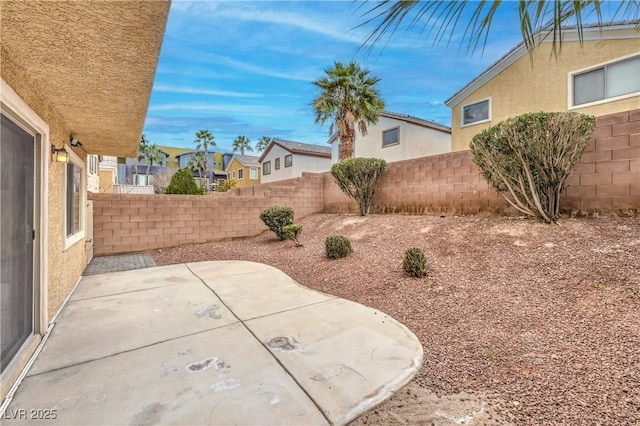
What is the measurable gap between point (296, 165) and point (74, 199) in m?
17.5

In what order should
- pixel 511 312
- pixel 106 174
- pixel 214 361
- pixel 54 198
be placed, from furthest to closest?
1. pixel 106 174
2. pixel 54 198
3. pixel 511 312
4. pixel 214 361

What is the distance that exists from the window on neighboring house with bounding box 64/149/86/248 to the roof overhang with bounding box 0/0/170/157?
5.03 feet

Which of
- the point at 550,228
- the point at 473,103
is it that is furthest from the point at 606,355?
the point at 473,103

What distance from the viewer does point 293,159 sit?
22.4m

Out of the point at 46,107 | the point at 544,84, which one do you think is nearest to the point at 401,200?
the point at 544,84

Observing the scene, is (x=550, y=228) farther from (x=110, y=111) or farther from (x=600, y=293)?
(x=110, y=111)

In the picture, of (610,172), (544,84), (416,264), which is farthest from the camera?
(544,84)

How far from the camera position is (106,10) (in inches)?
69.8

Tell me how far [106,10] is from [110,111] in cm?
259

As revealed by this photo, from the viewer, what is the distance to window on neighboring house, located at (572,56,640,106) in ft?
27.8

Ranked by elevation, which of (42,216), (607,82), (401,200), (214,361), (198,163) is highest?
(198,163)

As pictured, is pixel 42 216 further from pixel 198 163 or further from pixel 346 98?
pixel 198 163

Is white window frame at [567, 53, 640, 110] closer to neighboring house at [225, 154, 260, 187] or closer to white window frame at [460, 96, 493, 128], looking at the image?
white window frame at [460, 96, 493, 128]

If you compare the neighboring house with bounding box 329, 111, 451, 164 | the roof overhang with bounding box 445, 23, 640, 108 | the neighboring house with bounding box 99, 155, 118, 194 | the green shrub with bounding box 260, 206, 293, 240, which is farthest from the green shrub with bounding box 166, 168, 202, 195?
the roof overhang with bounding box 445, 23, 640, 108
